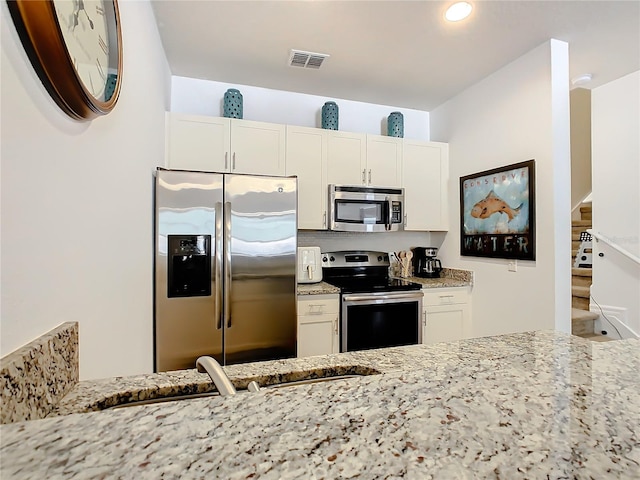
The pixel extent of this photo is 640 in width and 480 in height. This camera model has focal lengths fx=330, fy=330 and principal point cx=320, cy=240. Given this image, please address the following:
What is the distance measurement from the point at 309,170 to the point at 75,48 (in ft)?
6.85

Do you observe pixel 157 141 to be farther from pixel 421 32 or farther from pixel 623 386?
pixel 623 386

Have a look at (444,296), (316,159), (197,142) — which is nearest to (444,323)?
(444,296)

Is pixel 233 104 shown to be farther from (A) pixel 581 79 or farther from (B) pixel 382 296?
(A) pixel 581 79

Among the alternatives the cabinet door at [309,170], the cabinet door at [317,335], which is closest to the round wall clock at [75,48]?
the cabinet door at [309,170]

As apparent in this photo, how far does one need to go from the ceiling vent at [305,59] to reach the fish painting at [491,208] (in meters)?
1.73

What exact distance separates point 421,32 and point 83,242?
2.28 meters

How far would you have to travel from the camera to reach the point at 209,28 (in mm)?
2156

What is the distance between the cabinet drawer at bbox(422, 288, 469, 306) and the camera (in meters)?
2.80

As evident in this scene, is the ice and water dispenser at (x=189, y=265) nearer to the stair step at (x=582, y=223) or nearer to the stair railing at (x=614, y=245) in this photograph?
the stair railing at (x=614, y=245)

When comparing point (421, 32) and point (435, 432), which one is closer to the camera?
point (435, 432)

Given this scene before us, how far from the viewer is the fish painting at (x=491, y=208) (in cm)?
254

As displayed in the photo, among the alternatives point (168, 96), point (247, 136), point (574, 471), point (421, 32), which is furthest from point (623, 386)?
point (168, 96)

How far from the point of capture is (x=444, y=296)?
2.86 m

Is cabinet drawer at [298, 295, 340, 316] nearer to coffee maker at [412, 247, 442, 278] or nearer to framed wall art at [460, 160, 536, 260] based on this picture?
coffee maker at [412, 247, 442, 278]
